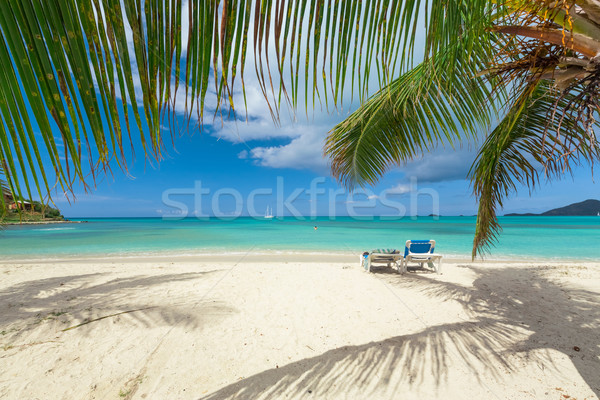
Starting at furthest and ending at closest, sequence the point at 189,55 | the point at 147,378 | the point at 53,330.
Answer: the point at 53,330 < the point at 147,378 < the point at 189,55

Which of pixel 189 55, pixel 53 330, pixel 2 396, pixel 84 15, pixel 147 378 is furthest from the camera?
pixel 53 330

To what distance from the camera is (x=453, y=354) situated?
9.19 feet

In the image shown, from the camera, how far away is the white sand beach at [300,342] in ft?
7.90

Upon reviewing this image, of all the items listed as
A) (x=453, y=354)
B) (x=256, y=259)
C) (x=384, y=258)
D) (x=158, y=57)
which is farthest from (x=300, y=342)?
(x=256, y=259)

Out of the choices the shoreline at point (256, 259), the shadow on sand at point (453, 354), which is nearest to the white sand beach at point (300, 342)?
the shadow on sand at point (453, 354)

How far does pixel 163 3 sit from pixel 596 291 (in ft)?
25.8

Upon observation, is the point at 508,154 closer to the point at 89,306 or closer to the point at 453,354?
the point at 453,354

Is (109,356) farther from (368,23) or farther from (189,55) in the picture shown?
(368,23)

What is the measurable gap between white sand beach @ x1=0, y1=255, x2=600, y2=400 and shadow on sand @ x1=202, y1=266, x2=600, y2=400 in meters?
0.01

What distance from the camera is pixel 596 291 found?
510cm

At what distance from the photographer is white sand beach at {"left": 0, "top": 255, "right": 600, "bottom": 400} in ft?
7.90

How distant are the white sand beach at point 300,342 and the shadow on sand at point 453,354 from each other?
0.01m

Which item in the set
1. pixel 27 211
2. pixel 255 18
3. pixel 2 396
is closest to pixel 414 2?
pixel 255 18

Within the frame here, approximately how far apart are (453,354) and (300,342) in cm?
167
